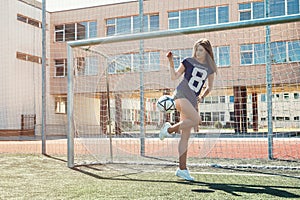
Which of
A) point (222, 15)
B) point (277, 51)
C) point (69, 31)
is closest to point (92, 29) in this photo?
point (69, 31)

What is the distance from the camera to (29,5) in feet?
71.8

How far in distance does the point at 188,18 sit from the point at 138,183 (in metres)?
A: 15.9

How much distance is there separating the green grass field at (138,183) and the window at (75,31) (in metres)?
17.3

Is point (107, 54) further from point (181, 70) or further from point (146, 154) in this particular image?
point (181, 70)

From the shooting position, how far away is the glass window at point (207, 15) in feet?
62.1

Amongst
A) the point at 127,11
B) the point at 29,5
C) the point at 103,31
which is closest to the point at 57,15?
the point at 29,5

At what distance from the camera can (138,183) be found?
172 inches

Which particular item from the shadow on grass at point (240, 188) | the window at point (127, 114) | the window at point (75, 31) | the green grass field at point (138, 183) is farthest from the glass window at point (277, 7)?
the shadow on grass at point (240, 188)

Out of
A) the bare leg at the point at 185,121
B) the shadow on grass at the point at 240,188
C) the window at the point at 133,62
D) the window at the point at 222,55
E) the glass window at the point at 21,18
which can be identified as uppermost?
the glass window at the point at 21,18

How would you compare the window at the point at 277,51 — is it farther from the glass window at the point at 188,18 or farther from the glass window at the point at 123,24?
the glass window at the point at 123,24

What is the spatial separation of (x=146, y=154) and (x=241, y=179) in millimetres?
3190

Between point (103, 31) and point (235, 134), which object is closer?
point (235, 134)

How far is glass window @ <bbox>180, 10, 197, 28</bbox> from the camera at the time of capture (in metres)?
18.9

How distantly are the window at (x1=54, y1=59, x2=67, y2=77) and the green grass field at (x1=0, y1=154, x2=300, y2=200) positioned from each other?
17539 millimetres
